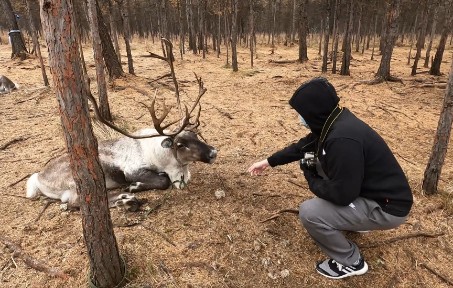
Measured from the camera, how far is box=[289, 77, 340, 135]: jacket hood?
279cm

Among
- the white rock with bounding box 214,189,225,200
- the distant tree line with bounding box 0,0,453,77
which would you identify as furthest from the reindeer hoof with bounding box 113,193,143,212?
the distant tree line with bounding box 0,0,453,77

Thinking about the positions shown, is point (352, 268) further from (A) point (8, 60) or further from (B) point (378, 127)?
(A) point (8, 60)

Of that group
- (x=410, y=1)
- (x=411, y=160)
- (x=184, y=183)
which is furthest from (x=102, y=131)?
(x=410, y=1)

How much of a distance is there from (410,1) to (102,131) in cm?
2504

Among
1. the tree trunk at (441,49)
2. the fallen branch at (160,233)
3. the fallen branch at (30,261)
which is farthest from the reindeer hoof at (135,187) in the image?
the tree trunk at (441,49)

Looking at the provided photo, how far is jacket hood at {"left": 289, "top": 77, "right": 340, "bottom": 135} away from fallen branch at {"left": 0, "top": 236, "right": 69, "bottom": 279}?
260 cm

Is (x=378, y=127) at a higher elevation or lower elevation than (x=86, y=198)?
lower

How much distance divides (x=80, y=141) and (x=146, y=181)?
2.10 m

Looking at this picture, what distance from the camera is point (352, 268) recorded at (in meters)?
3.10

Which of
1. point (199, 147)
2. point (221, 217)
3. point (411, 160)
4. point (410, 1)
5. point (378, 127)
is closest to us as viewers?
point (221, 217)

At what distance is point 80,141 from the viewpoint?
96.3 inches

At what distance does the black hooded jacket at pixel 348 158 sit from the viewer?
8.84ft

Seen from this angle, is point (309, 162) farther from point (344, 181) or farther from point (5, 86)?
point (5, 86)

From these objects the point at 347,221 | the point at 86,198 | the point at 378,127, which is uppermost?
the point at 86,198
